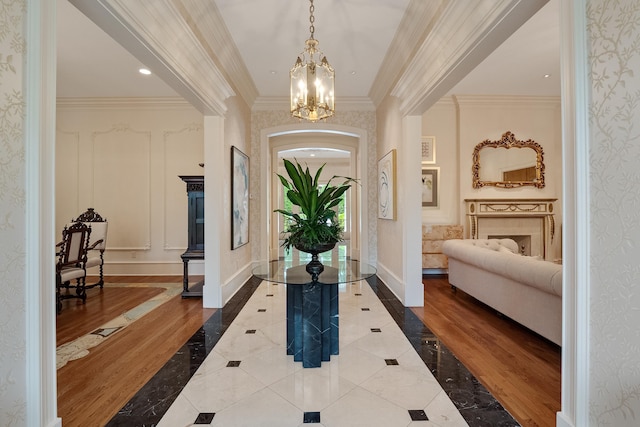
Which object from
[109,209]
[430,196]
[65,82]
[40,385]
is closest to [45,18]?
[40,385]

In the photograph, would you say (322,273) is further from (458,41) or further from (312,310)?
(458,41)

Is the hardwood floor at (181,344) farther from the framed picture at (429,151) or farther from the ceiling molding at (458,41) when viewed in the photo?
the framed picture at (429,151)

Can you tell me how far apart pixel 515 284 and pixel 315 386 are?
2.22 meters

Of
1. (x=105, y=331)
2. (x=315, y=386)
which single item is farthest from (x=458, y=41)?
(x=105, y=331)

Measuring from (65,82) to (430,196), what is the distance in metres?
6.32

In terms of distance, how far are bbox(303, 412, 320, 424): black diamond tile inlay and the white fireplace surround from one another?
4.87 m

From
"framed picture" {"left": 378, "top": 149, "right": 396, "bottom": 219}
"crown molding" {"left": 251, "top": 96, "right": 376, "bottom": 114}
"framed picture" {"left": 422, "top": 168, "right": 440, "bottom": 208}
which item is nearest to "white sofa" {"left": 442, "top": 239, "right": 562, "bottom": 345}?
"framed picture" {"left": 378, "top": 149, "right": 396, "bottom": 219}

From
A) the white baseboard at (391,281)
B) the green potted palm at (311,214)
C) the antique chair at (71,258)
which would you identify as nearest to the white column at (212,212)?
the antique chair at (71,258)

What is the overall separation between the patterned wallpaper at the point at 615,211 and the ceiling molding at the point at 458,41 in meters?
0.67

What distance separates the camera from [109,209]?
5.64m

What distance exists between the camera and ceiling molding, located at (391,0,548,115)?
1.91m

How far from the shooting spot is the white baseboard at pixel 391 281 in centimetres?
407

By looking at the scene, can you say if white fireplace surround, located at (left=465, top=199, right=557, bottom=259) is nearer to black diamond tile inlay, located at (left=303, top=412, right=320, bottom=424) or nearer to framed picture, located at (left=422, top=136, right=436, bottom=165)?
framed picture, located at (left=422, top=136, right=436, bottom=165)

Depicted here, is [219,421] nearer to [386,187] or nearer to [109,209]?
[386,187]
